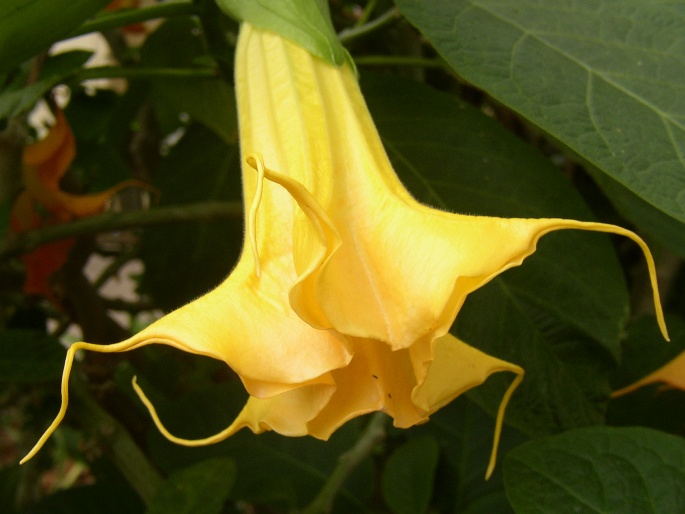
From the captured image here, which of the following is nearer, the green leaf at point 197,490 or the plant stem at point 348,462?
the green leaf at point 197,490

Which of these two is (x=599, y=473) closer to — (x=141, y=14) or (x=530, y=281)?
(x=530, y=281)

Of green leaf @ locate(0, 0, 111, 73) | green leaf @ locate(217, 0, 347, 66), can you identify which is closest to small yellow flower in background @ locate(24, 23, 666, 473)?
green leaf @ locate(217, 0, 347, 66)

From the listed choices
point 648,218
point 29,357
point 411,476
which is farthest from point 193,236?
point 648,218

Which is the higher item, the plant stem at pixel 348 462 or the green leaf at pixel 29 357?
the green leaf at pixel 29 357

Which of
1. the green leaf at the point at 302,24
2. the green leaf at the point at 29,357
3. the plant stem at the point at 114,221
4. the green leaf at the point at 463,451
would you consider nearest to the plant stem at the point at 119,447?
the green leaf at the point at 29,357

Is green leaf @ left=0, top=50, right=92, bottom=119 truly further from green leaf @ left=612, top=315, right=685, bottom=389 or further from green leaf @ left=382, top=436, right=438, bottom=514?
green leaf @ left=612, top=315, right=685, bottom=389

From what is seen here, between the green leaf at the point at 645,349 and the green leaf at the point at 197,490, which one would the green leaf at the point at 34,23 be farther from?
the green leaf at the point at 645,349
